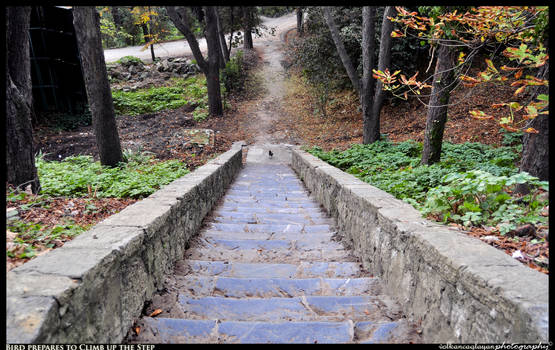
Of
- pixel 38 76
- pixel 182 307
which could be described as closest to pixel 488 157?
pixel 182 307

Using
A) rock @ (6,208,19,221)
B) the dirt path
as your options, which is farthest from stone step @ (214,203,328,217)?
the dirt path

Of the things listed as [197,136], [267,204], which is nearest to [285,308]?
[267,204]

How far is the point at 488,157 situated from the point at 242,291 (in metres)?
6.48

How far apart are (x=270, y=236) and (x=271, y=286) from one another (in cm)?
121

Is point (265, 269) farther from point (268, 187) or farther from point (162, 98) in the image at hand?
point (162, 98)

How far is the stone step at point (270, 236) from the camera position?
3518mm

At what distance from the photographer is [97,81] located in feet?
22.8

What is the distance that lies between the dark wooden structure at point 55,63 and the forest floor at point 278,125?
1584 mm

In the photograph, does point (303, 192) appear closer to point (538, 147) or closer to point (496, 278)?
point (538, 147)

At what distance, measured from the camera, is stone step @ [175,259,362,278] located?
267cm

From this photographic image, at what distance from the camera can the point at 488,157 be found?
665 cm

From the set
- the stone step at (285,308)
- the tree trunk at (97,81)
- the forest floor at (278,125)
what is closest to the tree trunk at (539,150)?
the stone step at (285,308)

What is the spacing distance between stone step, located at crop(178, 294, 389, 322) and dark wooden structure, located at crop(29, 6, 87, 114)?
600 inches

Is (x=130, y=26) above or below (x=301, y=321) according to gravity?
above
